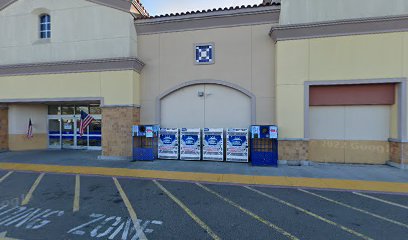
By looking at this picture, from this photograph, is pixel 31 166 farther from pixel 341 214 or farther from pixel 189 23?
pixel 341 214

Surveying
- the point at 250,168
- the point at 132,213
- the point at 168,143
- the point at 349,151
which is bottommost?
the point at 132,213

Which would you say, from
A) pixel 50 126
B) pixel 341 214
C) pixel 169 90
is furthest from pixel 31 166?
pixel 341 214

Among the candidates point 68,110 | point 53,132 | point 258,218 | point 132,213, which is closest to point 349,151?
point 258,218

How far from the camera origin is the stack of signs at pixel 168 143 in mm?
9688

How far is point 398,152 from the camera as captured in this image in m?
8.05

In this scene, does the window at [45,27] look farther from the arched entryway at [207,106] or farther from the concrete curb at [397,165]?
the concrete curb at [397,165]

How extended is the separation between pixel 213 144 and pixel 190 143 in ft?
3.39

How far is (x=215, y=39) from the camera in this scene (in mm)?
9672

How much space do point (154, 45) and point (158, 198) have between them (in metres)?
7.45

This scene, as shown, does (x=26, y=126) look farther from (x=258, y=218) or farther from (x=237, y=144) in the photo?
(x=258, y=218)

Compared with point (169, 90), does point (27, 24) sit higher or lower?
higher

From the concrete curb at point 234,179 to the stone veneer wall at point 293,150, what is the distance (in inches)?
73.8

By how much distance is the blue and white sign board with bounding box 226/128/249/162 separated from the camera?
8.99m

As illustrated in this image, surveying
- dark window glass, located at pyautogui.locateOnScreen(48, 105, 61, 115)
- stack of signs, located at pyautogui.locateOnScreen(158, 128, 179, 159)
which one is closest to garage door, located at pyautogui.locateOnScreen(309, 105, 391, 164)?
stack of signs, located at pyautogui.locateOnScreen(158, 128, 179, 159)
